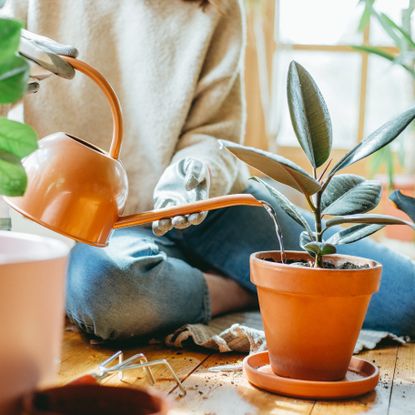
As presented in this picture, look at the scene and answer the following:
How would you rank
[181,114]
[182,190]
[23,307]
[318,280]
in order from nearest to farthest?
[23,307] < [318,280] < [182,190] < [181,114]

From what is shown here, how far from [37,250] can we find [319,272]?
16.8 inches

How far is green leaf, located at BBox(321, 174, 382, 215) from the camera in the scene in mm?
957

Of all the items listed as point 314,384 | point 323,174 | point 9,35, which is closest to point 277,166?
point 323,174

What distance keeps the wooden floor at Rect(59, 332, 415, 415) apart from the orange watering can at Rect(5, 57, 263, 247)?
0.26m

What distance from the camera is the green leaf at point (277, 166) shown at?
0.88m

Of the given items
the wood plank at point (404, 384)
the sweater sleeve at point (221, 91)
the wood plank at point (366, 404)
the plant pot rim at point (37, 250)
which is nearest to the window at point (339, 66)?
the sweater sleeve at point (221, 91)

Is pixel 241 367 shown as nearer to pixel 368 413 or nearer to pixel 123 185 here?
pixel 368 413

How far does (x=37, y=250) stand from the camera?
2.14 feet

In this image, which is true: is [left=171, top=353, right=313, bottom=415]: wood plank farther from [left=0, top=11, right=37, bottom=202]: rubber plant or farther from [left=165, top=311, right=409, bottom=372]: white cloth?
[left=0, top=11, right=37, bottom=202]: rubber plant

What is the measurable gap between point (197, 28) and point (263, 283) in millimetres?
782

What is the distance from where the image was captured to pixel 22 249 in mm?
668

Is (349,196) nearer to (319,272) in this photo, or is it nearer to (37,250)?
(319,272)

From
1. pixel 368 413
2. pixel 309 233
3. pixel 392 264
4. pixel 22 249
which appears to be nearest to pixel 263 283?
pixel 309 233

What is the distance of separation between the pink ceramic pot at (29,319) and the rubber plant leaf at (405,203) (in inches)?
21.4
